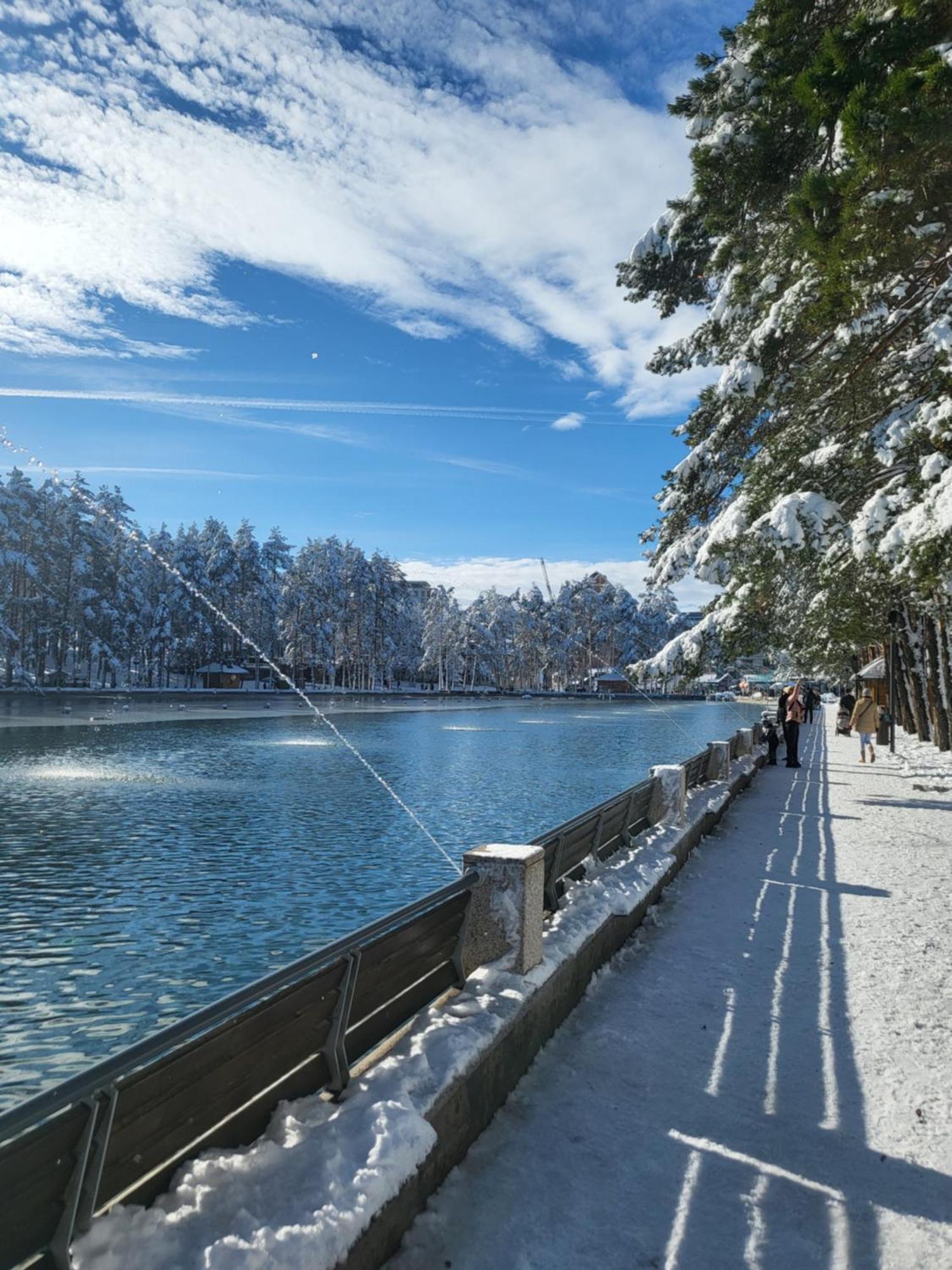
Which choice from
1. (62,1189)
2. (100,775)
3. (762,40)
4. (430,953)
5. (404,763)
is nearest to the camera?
(62,1189)

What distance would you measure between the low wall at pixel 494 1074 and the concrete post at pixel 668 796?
9.07 ft

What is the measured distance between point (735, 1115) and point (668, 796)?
6.99 metres

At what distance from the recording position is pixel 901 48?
8.21m

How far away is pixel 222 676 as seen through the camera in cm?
9606

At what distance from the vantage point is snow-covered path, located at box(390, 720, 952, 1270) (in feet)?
12.0

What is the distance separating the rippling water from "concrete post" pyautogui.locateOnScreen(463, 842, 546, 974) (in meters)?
3.78

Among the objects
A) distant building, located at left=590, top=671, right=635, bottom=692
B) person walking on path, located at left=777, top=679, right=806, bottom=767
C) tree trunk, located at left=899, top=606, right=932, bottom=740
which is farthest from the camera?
distant building, located at left=590, top=671, right=635, bottom=692

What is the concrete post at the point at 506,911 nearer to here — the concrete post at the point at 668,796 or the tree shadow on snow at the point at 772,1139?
the tree shadow on snow at the point at 772,1139

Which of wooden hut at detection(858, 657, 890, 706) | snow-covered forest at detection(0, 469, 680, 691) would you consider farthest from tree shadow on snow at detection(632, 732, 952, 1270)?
snow-covered forest at detection(0, 469, 680, 691)

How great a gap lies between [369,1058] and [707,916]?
5159 mm

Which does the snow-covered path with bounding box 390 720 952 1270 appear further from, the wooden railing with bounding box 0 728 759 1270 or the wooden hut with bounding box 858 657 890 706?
the wooden hut with bounding box 858 657 890 706

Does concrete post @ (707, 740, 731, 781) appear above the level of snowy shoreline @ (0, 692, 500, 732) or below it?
above

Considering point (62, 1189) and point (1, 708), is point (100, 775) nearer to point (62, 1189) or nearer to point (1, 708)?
point (62, 1189)

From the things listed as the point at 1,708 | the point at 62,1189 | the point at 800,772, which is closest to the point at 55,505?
the point at 1,708
